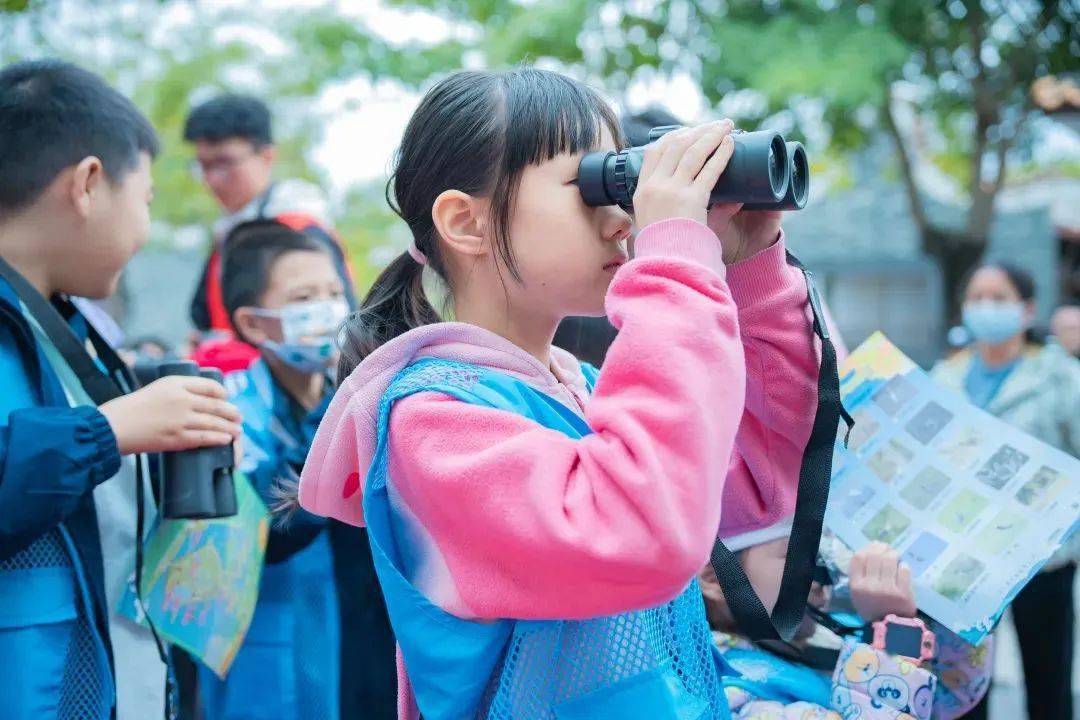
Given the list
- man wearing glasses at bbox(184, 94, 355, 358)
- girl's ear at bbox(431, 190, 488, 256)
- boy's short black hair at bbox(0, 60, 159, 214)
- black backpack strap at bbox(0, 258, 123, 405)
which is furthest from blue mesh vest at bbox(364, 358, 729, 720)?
man wearing glasses at bbox(184, 94, 355, 358)

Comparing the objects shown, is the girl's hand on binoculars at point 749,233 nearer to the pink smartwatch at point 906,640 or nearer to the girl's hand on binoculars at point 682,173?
the girl's hand on binoculars at point 682,173

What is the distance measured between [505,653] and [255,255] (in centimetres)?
190

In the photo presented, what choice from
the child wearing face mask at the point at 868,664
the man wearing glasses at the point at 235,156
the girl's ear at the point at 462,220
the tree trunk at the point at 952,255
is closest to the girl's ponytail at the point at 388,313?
the girl's ear at the point at 462,220

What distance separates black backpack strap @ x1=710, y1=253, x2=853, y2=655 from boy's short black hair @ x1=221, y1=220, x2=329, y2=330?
5.59ft

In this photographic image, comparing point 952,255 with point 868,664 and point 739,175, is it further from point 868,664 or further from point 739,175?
point 739,175

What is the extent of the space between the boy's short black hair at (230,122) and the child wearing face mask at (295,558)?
4.74 feet

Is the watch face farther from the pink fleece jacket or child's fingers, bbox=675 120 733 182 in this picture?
child's fingers, bbox=675 120 733 182

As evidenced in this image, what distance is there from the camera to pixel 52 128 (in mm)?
1903

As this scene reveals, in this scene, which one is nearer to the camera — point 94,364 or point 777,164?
point 777,164

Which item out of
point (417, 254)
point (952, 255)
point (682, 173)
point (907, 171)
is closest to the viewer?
point (682, 173)

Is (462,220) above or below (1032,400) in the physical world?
above

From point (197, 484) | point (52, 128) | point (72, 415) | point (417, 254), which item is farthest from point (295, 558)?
point (417, 254)

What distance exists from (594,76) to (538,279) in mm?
8220

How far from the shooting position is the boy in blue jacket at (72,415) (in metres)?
1.64
